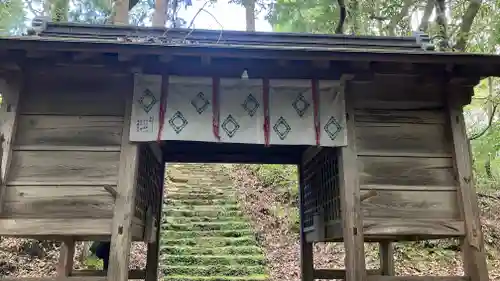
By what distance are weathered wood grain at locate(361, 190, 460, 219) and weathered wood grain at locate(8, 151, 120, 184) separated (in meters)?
2.75

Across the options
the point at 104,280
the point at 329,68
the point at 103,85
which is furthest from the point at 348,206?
the point at 103,85

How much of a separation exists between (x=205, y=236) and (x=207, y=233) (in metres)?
0.15

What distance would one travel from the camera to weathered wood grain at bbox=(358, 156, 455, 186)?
4438mm

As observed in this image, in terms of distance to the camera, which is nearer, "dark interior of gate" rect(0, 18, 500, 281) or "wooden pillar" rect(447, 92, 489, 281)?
"dark interior of gate" rect(0, 18, 500, 281)

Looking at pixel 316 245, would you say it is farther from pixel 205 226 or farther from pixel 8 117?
pixel 8 117

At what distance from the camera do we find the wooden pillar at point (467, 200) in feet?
13.9

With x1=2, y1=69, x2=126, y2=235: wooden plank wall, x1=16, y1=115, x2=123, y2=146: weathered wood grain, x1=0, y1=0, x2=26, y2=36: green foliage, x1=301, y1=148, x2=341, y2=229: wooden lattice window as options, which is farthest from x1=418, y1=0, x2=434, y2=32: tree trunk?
x1=0, y1=0, x2=26, y2=36: green foliage

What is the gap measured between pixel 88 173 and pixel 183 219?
6421 mm

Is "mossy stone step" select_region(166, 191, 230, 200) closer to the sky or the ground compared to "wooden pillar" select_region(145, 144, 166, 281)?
closer to the sky

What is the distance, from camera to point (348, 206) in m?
4.26

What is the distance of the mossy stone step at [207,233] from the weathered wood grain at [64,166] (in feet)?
18.5

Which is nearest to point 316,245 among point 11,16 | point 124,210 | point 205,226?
point 205,226

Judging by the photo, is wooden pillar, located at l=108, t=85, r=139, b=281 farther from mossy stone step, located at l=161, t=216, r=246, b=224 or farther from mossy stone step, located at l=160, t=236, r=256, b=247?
mossy stone step, located at l=161, t=216, r=246, b=224

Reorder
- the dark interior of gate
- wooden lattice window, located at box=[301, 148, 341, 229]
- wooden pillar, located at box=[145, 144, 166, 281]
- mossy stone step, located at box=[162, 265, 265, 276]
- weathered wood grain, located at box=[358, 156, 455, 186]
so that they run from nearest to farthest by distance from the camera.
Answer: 1. the dark interior of gate
2. weathered wood grain, located at box=[358, 156, 455, 186]
3. wooden lattice window, located at box=[301, 148, 341, 229]
4. wooden pillar, located at box=[145, 144, 166, 281]
5. mossy stone step, located at box=[162, 265, 265, 276]
